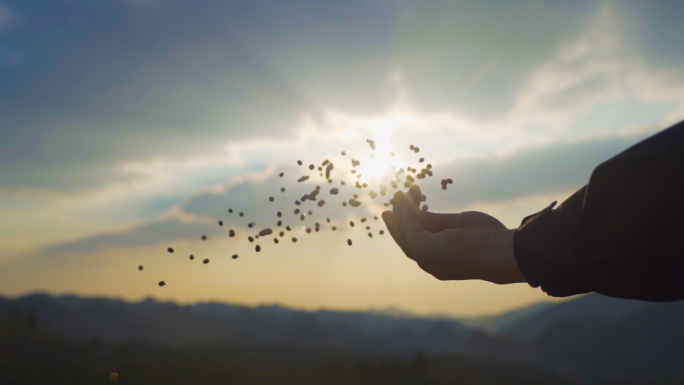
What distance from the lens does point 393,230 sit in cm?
538

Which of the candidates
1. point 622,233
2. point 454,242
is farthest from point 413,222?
point 622,233

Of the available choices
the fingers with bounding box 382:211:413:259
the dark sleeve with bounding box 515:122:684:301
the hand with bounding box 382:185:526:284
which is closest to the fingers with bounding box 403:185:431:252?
the hand with bounding box 382:185:526:284

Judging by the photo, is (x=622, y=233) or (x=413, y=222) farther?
(x=413, y=222)

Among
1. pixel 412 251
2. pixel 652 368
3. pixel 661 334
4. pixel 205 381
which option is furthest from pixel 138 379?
pixel 661 334

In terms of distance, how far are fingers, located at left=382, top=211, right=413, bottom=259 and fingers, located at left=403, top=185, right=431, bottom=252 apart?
139mm

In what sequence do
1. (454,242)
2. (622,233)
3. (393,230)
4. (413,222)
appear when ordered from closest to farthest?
(622,233)
(454,242)
(413,222)
(393,230)

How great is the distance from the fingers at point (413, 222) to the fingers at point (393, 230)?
0.46 ft

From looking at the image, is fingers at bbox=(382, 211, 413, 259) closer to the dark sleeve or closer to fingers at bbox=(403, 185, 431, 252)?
fingers at bbox=(403, 185, 431, 252)

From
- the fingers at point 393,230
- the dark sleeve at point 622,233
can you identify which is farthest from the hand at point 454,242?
the dark sleeve at point 622,233

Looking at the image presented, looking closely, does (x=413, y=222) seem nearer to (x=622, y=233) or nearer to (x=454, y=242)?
(x=454, y=242)

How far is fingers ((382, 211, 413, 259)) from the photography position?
5.20 meters

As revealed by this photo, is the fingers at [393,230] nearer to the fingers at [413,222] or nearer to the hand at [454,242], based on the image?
the hand at [454,242]

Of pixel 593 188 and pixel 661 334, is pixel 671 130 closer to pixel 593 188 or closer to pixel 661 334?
pixel 593 188

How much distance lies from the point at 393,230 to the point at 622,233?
2.62 meters
